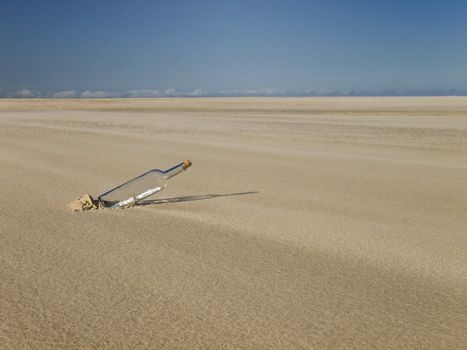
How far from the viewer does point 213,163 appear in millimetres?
6035

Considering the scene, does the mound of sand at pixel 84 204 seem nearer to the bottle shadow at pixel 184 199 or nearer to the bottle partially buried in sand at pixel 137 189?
the bottle partially buried in sand at pixel 137 189

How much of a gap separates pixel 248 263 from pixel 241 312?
528 mm

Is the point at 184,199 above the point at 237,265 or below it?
below

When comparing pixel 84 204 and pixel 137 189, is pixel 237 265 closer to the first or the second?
pixel 84 204

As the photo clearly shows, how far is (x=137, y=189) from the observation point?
370cm

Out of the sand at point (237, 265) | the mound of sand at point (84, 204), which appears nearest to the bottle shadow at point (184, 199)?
the sand at point (237, 265)

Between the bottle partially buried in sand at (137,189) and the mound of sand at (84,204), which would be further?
the bottle partially buried in sand at (137,189)

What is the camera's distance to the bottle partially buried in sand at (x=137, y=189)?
3432 millimetres

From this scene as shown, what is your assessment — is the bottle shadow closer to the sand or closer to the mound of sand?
the sand

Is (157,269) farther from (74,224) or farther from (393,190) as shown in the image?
(393,190)

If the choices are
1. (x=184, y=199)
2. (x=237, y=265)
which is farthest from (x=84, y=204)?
(x=237, y=265)

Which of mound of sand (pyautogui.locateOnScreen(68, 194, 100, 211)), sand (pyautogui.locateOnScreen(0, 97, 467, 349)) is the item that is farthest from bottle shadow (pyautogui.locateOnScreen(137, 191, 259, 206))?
mound of sand (pyautogui.locateOnScreen(68, 194, 100, 211))

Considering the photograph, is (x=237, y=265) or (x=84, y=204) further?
(x=84, y=204)

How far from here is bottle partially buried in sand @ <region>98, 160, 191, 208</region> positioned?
3432mm
